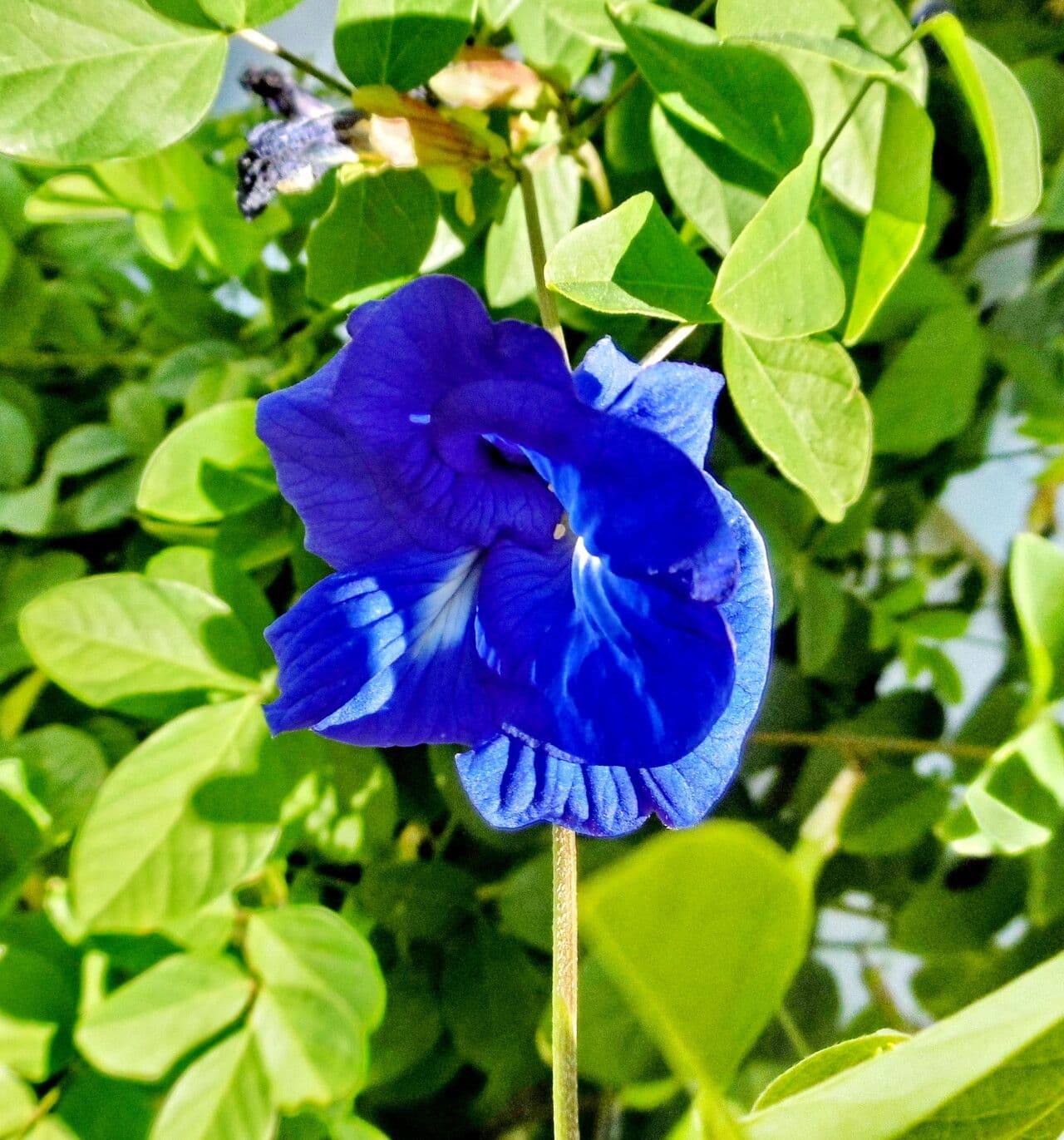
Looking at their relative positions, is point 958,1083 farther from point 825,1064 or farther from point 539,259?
point 539,259

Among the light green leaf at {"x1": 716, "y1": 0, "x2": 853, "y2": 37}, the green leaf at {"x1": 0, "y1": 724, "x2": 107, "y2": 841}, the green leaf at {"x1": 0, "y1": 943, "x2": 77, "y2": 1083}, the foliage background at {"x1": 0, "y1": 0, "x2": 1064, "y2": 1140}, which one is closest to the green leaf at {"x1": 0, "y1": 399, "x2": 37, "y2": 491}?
the foliage background at {"x1": 0, "y1": 0, "x2": 1064, "y2": 1140}

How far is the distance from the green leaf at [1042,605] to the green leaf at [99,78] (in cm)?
49

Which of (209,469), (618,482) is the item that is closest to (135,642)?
(209,469)

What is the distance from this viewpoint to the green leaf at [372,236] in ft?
1.43

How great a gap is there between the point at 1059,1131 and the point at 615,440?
0.23 m

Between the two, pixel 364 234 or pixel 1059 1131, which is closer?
pixel 1059 1131

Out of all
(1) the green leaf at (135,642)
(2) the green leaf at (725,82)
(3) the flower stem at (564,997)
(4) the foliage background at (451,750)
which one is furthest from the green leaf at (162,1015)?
(2) the green leaf at (725,82)

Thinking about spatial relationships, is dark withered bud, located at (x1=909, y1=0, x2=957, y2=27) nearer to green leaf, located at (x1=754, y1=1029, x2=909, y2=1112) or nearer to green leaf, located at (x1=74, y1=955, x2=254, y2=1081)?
green leaf, located at (x1=754, y1=1029, x2=909, y2=1112)

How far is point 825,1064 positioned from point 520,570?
0.19m

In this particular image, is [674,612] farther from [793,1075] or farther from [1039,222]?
[1039,222]

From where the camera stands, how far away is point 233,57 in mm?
929

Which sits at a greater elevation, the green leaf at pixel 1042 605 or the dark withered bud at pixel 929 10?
the dark withered bud at pixel 929 10

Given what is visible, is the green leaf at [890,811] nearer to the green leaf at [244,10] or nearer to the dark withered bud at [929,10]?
the dark withered bud at [929,10]

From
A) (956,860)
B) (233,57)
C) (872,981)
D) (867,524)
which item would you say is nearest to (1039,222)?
(867,524)
